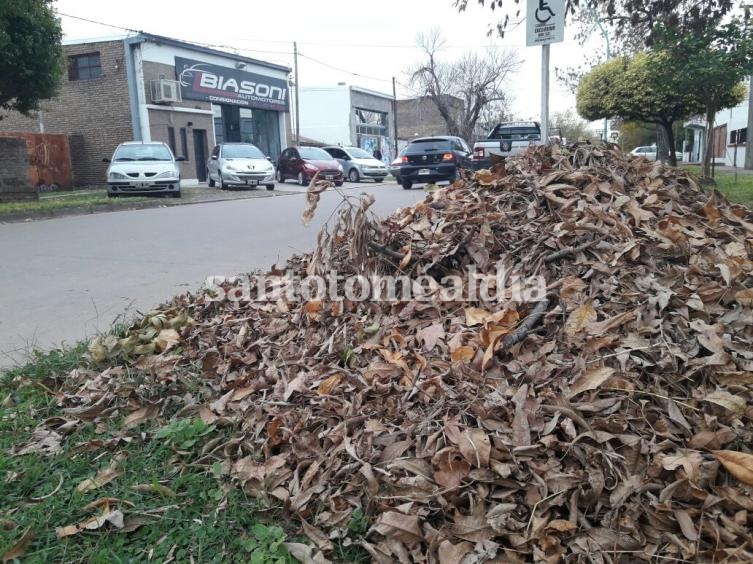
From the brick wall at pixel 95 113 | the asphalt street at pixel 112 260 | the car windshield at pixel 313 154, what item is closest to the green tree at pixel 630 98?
the car windshield at pixel 313 154

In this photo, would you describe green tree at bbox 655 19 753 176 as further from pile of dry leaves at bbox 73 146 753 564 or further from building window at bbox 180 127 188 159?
building window at bbox 180 127 188 159

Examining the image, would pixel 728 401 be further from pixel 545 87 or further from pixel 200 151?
pixel 200 151

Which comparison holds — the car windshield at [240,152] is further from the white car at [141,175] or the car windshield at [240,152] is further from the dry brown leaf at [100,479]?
the dry brown leaf at [100,479]

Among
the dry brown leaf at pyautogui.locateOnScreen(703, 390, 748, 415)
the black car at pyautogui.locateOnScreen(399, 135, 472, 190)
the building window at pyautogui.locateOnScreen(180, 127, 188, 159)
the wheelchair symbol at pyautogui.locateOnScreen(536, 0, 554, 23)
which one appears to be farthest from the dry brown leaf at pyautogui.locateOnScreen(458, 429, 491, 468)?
the building window at pyautogui.locateOnScreen(180, 127, 188, 159)

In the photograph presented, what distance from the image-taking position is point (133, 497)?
2379 millimetres

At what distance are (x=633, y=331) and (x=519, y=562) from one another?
3.93 feet

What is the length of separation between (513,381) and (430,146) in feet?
54.1

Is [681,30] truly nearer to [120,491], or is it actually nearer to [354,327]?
[354,327]

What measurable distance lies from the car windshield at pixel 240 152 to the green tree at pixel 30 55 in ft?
23.1

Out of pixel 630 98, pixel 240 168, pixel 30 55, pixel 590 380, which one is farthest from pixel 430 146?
pixel 590 380

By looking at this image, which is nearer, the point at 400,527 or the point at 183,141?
the point at 400,527

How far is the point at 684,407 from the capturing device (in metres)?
2.37

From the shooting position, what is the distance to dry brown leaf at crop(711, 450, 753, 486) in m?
2.07

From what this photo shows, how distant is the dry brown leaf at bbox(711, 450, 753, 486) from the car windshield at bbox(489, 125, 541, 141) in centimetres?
1656
